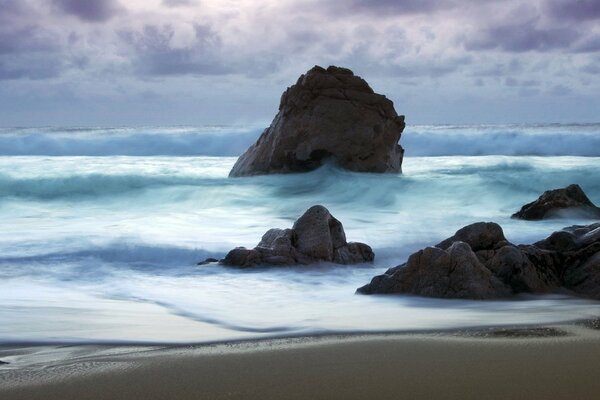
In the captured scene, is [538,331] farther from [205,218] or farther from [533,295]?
[205,218]

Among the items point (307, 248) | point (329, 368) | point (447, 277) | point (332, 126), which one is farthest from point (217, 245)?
point (332, 126)

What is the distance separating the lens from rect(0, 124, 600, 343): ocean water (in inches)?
213

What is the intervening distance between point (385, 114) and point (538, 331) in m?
13.0

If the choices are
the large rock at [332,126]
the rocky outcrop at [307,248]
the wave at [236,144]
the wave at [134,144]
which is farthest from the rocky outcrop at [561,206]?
the wave at [134,144]

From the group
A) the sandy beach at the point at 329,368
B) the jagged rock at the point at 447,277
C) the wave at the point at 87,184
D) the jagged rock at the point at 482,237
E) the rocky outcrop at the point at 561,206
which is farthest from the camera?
the wave at the point at 87,184

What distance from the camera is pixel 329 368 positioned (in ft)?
13.0

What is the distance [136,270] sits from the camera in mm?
8820

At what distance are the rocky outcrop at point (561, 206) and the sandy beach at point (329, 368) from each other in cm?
731

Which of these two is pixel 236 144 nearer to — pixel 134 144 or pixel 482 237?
pixel 134 144

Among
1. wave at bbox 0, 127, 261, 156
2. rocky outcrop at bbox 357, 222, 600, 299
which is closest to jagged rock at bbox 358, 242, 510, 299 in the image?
rocky outcrop at bbox 357, 222, 600, 299

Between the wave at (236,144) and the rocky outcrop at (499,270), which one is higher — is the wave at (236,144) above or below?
above

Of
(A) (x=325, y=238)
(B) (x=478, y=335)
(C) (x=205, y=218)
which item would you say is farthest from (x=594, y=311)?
(C) (x=205, y=218)

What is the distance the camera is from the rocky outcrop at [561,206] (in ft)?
38.5

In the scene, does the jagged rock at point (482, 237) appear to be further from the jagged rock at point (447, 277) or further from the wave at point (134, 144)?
the wave at point (134, 144)
